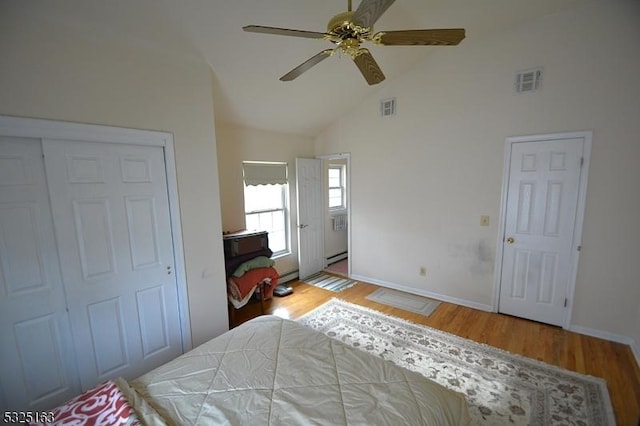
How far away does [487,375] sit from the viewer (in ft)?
7.50

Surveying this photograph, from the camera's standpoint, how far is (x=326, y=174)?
5082 mm

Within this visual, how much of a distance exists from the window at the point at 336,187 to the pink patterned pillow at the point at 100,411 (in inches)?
179

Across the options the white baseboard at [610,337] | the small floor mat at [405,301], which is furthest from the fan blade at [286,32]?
the white baseboard at [610,337]

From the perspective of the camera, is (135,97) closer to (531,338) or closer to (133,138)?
(133,138)

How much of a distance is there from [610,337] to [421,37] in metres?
3.49

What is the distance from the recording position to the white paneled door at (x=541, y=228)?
284 centimetres

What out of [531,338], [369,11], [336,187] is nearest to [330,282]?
[336,187]

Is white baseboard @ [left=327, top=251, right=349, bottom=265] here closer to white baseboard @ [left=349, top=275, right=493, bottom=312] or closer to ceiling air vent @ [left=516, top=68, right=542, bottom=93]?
white baseboard @ [left=349, top=275, right=493, bottom=312]

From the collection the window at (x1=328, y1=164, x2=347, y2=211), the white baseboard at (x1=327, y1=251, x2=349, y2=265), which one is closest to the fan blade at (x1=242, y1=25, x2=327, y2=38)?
the window at (x1=328, y1=164, x2=347, y2=211)

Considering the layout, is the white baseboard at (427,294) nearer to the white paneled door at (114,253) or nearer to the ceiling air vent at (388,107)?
the ceiling air vent at (388,107)

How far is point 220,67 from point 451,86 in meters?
2.73

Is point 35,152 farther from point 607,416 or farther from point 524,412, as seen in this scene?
point 607,416

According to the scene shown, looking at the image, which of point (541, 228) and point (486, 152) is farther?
point (486, 152)

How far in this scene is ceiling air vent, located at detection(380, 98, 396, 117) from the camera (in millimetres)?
3848
